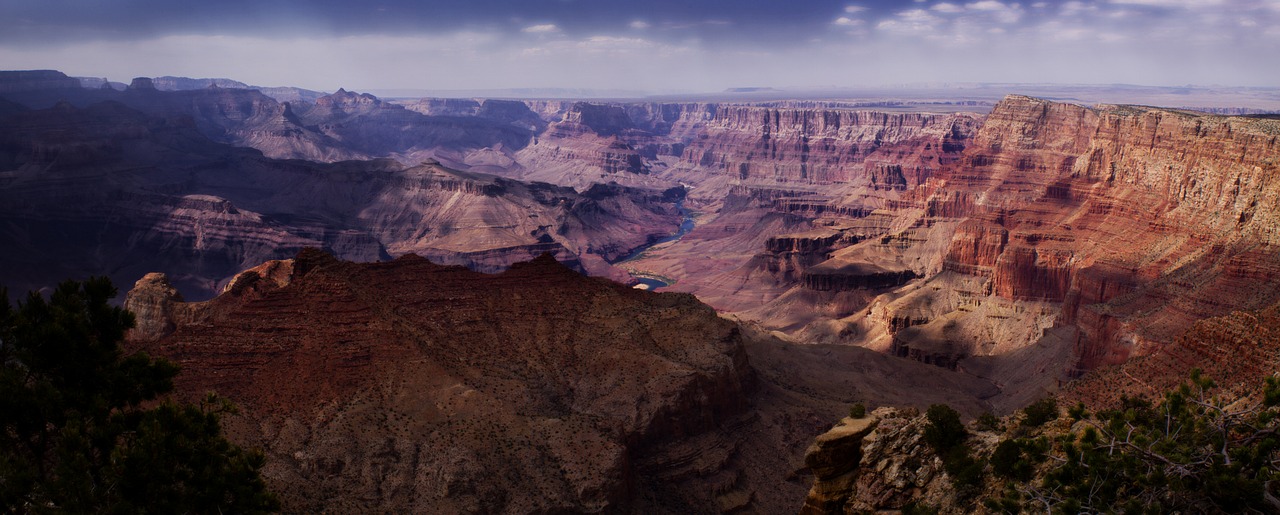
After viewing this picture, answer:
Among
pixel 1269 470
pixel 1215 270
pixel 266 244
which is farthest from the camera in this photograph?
pixel 266 244

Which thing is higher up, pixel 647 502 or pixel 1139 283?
pixel 1139 283

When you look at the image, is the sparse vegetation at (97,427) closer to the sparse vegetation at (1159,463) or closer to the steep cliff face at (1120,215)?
the sparse vegetation at (1159,463)

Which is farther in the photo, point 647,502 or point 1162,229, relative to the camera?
point 1162,229

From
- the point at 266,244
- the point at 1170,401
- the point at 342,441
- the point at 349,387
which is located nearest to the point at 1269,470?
the point at 1170,401

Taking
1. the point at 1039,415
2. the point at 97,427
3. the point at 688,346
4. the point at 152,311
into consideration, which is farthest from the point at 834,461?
the point at 152,311

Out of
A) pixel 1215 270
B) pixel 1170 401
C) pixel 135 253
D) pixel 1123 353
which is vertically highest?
pixel 1170 401

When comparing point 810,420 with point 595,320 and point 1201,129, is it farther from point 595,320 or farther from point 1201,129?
point 1201,129

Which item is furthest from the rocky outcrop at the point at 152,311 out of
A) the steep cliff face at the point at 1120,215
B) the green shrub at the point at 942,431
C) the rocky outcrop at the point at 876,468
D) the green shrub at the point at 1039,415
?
the steep cliff face at the point at 1120,215
